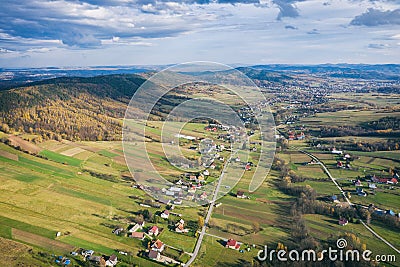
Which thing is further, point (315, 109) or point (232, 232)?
point (315, 109)

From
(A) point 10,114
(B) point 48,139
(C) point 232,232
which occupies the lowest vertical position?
(C) point 232,232

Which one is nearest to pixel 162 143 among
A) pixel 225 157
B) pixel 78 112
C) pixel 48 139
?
pixel 225 157

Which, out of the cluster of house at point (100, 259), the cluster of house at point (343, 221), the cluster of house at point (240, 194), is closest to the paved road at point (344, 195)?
the cluster of house at point (343, 221)

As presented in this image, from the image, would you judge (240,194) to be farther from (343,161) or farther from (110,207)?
(343,161)

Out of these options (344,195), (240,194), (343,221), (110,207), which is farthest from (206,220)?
(344,195)

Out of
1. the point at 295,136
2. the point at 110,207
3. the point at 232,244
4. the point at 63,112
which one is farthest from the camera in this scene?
the point at 295,136

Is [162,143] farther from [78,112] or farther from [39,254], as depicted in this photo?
[78,112]

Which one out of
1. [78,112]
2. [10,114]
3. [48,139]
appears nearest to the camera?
[48,139]
